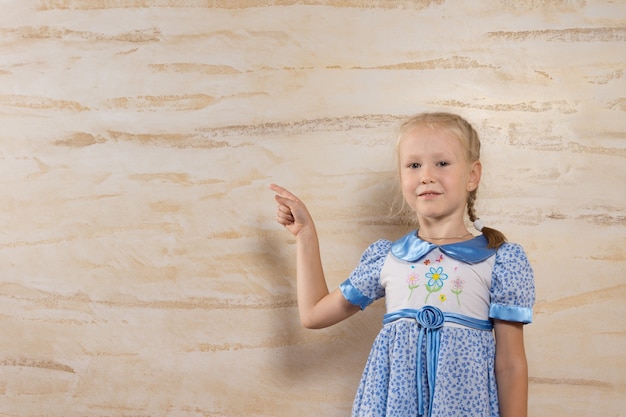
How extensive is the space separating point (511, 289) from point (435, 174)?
8.5 inches

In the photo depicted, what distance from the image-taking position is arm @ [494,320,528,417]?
1.23 m

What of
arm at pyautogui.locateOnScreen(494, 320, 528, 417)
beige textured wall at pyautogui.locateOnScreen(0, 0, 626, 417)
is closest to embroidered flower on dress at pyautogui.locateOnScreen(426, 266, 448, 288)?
arm at pyautogui.locateOnScreen(494, 320, 528, 417)

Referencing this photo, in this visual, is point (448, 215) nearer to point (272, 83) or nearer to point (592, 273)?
point (592, 273)

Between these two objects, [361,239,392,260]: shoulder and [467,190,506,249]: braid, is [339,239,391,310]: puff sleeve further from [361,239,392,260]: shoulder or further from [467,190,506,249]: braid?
[467,190,506,249]: braid

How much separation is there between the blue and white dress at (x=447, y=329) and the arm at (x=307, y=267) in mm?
157

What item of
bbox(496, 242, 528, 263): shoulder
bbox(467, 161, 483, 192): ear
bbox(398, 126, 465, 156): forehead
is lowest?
bbox(496, 242, 528, 263): shoulder

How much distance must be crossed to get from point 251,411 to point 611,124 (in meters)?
0.87

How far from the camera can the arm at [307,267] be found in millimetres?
1441

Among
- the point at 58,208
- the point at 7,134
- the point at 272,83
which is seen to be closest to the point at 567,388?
the point at 272,83

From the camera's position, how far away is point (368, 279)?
1383 millimetres

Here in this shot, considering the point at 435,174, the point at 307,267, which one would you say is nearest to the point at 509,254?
the point at 435,174

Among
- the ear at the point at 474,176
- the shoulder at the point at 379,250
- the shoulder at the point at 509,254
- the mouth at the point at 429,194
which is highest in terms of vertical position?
the ear at the point at 474,176

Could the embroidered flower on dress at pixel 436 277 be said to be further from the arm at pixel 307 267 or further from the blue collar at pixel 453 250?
the arm at pixel 307 267

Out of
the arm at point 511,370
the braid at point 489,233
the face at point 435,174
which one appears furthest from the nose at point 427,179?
the arm at point 511,370
